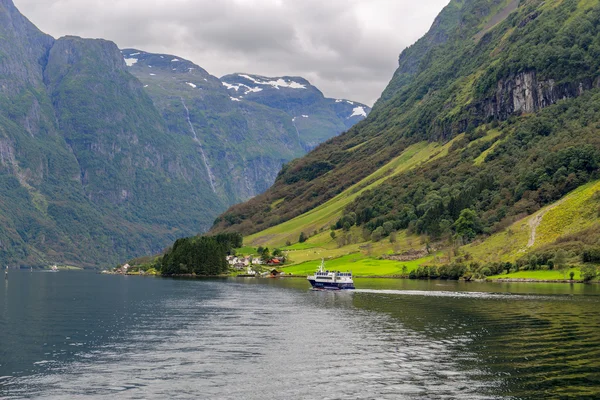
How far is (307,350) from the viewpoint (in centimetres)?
7894

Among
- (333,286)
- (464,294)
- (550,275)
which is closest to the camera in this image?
(464,294)

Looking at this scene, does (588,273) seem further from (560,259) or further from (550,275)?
(550,275)

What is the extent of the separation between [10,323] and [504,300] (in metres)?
89.4

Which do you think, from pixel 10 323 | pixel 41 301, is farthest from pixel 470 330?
pixel 41 301

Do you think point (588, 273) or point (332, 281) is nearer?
point (588, 273)

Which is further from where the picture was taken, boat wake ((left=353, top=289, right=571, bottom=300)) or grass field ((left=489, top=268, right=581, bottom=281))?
grass field ((left=489, top=268, right=581, bottom=281))

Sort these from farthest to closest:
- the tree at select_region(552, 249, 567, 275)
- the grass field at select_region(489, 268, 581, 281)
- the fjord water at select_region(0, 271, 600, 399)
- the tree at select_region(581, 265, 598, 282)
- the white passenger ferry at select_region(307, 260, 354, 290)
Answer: the tree at select_region(552, 249, 567, 275), the grass field at select_region(489, 268, 581, 281), the white passenger ferry at select_region(307, 260, 354, 290), the tree at select_region(581, 265, 598, 282), the fjord water at select_region(0, 271, 600, 399)

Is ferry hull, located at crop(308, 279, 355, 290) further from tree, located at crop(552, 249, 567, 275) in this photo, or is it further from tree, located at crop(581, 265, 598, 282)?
tree, located at crop(581, 265, 598, 282)

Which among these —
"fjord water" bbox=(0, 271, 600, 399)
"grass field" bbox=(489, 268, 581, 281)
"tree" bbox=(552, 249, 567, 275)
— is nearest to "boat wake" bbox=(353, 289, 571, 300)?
"fjord water" bbox=(0, 271, 600, 399)

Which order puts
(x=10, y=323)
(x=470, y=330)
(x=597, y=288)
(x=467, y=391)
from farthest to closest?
(x=597, y=288) → (x=10, y=323) → (x=470, y=330) → (x=467, y=391)

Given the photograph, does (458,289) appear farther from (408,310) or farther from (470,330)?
(470,330)

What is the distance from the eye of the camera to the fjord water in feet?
195

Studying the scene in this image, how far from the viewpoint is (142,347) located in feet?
267

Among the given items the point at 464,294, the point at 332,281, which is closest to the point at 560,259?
the point at 464,294
